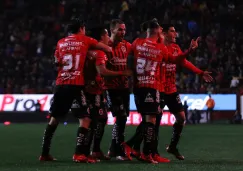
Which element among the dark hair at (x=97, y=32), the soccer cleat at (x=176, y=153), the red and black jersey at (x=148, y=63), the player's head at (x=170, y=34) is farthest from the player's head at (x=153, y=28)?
the soccer cleat at (x=176, y=153)

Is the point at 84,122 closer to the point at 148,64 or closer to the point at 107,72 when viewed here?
the point at 107,72

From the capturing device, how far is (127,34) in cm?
3020

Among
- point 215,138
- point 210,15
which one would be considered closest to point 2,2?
point 210,15

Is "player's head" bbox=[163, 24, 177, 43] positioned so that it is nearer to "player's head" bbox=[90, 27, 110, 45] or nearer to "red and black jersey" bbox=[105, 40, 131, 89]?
"red and black jersey" bbox=[105, 40, 131, 89]

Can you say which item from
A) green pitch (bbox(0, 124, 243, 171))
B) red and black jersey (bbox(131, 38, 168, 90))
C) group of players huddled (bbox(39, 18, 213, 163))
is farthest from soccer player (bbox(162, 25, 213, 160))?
red and black jersey (bbox(131, 38, 168, 90))

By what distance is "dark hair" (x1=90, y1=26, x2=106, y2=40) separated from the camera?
10875 mm

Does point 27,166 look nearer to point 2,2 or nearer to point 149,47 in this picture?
point 149,47

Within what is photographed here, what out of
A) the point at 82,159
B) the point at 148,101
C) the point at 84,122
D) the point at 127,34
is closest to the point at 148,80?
the point at 148,101

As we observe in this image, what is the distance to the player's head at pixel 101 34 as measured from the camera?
10.8 m

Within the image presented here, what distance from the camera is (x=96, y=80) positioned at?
1079 cm

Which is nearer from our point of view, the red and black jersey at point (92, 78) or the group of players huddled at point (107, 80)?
the group of players huddled at point (107, 80)

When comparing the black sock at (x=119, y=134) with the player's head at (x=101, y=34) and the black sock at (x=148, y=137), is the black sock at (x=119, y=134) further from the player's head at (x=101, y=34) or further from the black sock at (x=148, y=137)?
the player's head at (x=101, y=34)

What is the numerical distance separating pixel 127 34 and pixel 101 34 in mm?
19421

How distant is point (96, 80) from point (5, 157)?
85.0 inches
